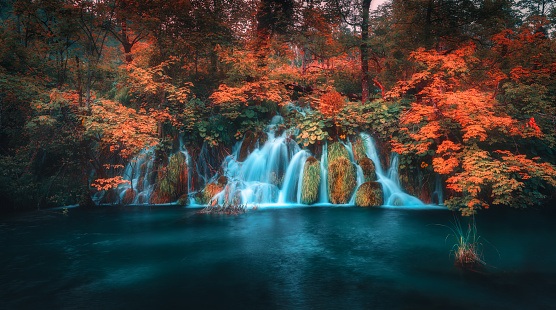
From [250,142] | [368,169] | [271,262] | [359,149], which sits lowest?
[271,262]

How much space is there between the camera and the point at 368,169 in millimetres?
13844

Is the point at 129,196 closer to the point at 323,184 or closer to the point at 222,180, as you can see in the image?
the point at 222,180

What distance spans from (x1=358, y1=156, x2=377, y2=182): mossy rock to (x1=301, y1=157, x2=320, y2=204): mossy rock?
2.08m

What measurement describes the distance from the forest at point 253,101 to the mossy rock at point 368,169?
1.29 meters

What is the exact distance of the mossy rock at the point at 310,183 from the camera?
1359cm

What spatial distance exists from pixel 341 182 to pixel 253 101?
700 cm

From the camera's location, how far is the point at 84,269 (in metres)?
6.65

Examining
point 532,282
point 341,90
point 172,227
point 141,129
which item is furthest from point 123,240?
point 341,90

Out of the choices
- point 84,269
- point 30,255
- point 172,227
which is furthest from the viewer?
point 172,227

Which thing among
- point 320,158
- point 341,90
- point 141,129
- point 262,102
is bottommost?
point 320,158

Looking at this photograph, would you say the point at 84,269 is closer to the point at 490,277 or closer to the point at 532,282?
the point at 490,277

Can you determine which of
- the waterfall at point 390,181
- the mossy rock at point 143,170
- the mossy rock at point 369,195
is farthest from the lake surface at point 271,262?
the mossy rock at point 143,170

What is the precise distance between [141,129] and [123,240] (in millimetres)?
4617

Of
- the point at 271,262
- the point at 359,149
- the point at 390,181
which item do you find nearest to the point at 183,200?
the point at 271,262
